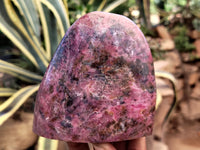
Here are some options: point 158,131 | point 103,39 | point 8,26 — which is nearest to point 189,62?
point 158,131

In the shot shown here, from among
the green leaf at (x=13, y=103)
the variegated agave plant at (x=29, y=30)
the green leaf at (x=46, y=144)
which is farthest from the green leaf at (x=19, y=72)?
the green leaf at (x=46, y=144)

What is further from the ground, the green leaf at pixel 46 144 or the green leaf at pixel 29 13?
the green leaf at pixel 29 13

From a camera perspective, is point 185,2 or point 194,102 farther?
point 185,2

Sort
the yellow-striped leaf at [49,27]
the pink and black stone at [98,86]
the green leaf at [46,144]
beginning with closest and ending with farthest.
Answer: the pink and black stone at [98,86]
the green leaf at [46,144]
the yellow-striped leaf at [49,27]

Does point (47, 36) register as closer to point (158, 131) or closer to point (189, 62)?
point (158, 131)

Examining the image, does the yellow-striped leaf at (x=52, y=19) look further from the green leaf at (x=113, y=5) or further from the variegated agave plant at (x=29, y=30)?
the green leaf at (x=113, y=5)

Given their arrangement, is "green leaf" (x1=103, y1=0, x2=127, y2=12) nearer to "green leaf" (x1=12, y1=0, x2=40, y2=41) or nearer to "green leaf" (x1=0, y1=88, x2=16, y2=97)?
"green leaf" (x1=12, y1=0, x2=40, y2=41)

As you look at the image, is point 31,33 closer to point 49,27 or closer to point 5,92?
point 49,27
